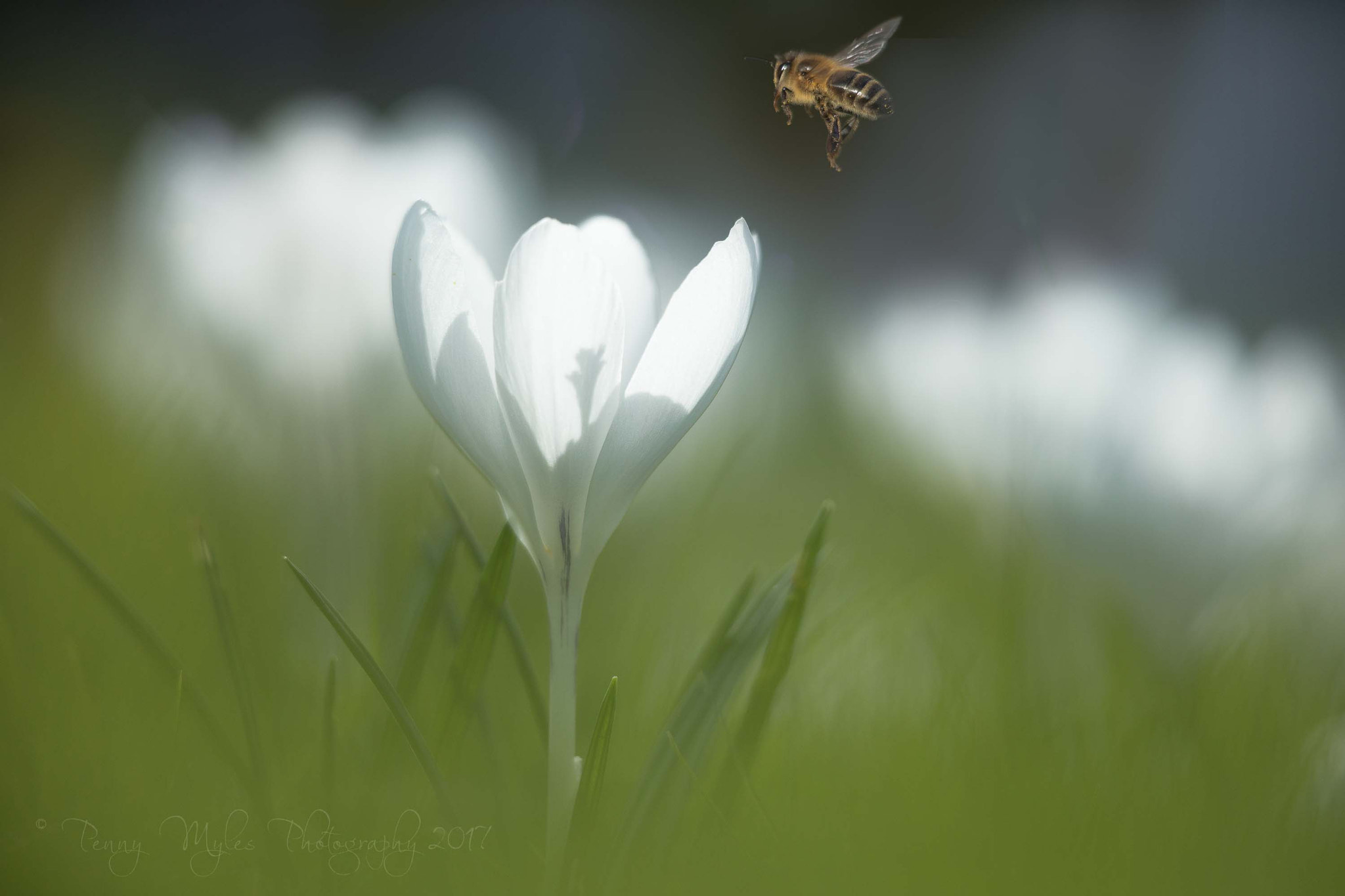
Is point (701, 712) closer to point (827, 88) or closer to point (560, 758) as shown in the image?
point (560, 758)

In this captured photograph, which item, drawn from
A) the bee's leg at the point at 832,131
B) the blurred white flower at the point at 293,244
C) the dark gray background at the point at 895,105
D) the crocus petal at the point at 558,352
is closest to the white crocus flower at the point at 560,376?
the crocus petal at the point at 558,352

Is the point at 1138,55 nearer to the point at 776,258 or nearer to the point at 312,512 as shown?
the point at 776,258

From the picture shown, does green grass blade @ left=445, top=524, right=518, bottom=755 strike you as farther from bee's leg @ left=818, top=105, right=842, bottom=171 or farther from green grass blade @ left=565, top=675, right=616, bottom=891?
bee's leg @ left=818, top=105, right=842, bottom=171

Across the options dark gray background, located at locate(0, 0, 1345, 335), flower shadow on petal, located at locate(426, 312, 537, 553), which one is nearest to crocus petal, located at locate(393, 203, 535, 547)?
flower shadow on petal, located at locate(426, 312, 537, 553)

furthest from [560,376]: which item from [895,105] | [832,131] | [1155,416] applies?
[895,105]

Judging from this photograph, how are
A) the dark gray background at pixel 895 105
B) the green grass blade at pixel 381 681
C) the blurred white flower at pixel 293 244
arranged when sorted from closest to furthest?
the green grass blade at pixel 381 681 → the blurred white flower at pixel 293 244 → the dark gray background at pixel 895 105

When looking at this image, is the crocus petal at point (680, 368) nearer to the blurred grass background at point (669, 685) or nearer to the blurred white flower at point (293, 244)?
the blurred grass background at point (669, 685)

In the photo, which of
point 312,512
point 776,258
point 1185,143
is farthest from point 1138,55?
point 312,512
